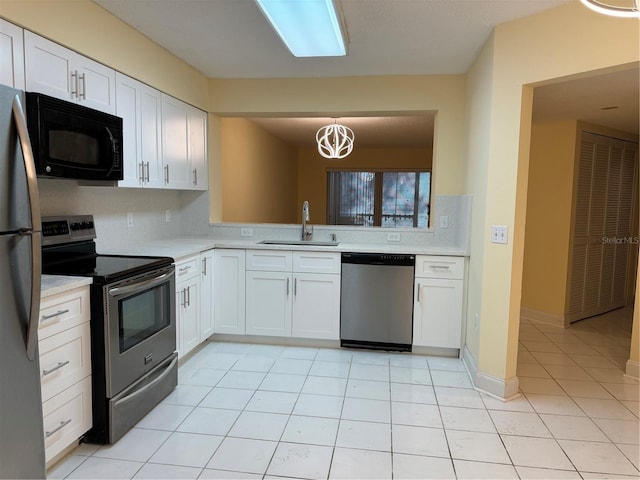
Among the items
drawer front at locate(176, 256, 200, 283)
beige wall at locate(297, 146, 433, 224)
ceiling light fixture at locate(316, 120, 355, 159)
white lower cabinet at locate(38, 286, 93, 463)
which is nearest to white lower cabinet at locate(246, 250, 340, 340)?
drawer front at locate(176, 256, 200, 283)

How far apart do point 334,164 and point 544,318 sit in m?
5.39

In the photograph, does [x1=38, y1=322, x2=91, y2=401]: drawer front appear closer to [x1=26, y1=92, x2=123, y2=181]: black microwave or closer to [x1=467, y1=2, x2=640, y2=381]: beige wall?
[x1=26, y1=92, x2=123, y2=181]: black microwave

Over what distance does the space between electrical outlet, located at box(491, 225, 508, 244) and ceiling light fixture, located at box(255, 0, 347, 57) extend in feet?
4.97

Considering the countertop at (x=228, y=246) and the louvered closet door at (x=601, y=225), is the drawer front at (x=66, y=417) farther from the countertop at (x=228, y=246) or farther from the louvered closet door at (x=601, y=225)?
the louvered closet door at (x=601, y=225)

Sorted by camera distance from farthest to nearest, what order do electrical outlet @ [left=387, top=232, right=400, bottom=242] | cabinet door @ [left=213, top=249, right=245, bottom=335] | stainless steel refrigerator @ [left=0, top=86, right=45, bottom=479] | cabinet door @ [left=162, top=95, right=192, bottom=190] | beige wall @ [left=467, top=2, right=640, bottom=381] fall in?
electrical outlet @ [left=387, top=232, right=400, bottom=242], cabinet door @ [left=213, top=249, right=245, bottom=335], cabinet door @ [left=162, top=95, right=192, bottom=190], beige wall @ [left=467, top=2, right=640, bottom=381], stainless steel refrigerator @ [left=0, top=86, right=45, bottom=479]

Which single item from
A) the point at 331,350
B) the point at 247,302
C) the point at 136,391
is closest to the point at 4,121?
the point at 136,391

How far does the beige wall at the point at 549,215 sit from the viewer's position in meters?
4.41

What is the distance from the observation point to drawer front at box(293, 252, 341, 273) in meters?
3.55

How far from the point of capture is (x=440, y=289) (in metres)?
3.44

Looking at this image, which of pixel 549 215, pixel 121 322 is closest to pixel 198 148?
pixel 121 322

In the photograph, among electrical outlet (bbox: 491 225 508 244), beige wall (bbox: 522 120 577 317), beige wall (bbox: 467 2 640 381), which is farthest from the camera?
beige wall (bbox: 522 120 577 317)

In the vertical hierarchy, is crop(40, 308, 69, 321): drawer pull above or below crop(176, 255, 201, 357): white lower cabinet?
above

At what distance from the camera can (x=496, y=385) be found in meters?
2.79

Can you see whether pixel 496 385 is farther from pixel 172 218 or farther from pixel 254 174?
pixel 254 174
